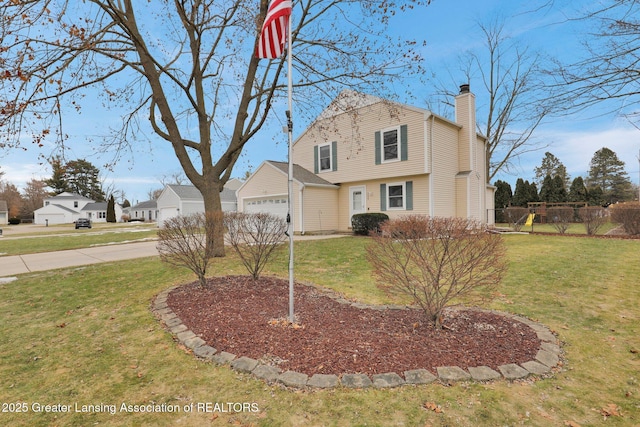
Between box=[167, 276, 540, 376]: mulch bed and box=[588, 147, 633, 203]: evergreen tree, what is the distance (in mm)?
48711

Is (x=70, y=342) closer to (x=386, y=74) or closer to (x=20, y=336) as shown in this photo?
(x=20, y=336)

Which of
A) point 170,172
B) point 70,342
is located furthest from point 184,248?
point 170,172

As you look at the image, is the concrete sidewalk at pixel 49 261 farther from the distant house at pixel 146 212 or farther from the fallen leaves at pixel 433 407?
the distant house at pixel 146 212

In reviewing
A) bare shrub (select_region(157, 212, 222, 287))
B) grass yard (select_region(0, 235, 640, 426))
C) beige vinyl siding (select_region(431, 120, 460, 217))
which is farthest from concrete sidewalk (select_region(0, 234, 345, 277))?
beige vinyl siding (select_region(431, 120, 460, 217))

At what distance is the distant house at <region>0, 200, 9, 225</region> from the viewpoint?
168ft

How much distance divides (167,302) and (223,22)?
792cm

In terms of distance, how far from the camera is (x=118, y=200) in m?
67.4

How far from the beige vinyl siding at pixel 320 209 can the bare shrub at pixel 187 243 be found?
33.1ft

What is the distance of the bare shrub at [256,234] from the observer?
5.70 meters

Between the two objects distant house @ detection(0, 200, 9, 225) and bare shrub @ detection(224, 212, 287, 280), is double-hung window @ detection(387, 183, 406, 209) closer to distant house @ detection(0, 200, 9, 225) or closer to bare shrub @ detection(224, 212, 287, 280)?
bare shrub @ detection(224, 212, 287, 280)

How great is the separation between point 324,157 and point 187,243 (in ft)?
42.4

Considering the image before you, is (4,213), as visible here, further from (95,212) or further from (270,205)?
(270,205)

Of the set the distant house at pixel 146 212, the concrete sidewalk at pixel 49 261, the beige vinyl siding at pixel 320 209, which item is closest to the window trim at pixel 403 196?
the beige vinyl siding at pixel 320 209

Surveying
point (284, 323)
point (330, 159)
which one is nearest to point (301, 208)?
point (330, 159)
